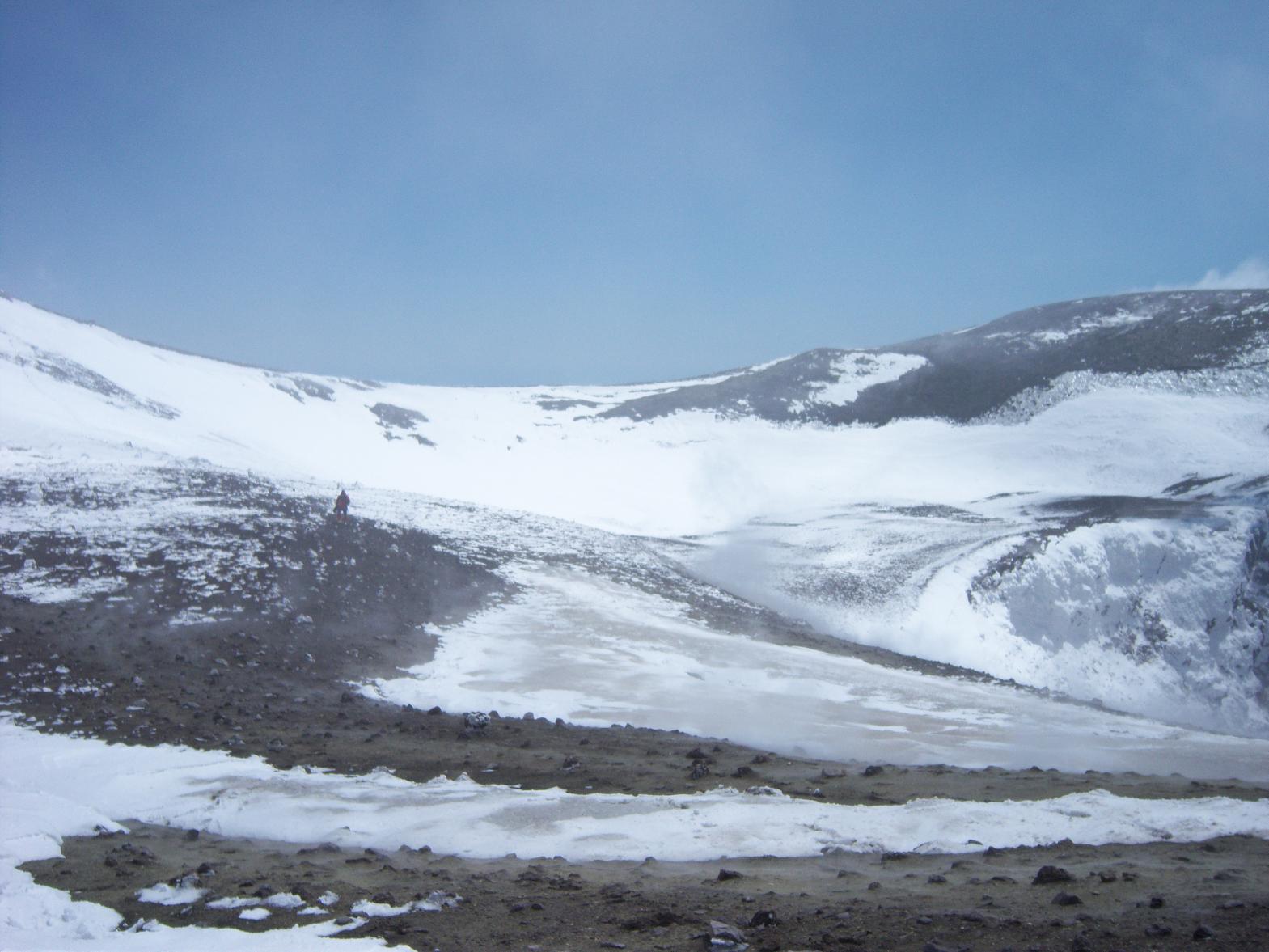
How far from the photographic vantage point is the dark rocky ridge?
257 ft

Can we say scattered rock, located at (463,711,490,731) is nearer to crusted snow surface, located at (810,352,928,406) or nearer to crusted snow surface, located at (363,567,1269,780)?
crusted snow surface, located at (363,567,1269,780)

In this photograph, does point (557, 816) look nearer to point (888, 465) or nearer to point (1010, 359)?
point (888, 465)

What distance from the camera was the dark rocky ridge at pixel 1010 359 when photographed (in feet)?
257

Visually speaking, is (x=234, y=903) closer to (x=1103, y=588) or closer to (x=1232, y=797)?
(x=1232, y=797)

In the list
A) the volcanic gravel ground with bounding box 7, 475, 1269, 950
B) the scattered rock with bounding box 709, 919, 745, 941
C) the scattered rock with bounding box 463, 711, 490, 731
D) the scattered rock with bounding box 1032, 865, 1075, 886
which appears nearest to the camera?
the scattered rock with bounding box 709, 919, 745, 941

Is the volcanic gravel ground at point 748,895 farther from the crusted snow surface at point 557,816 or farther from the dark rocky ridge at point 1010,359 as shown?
the dark rocky ridge at point 1010,359

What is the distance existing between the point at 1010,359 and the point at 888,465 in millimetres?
31265

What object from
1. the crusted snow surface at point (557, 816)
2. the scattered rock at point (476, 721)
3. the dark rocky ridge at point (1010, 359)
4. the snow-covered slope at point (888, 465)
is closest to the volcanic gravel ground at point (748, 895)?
the crusted snow surface at point (557, 816)

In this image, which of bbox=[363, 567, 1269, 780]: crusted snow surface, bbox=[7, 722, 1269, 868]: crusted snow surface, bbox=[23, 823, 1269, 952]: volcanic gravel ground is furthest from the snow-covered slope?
bbox=[23, 823, 1269, 952]: volcanic gravel ground

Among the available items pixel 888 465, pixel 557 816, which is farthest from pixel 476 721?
pixel 888 465

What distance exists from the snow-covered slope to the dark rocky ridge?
43cm

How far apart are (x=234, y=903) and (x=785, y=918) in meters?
5.01

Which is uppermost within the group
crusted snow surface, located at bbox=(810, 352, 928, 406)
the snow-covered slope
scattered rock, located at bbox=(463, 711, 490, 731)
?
crusted snow surface, located at bbox=(810, 352, 928, 406)

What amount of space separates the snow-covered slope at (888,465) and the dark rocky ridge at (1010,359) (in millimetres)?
429
